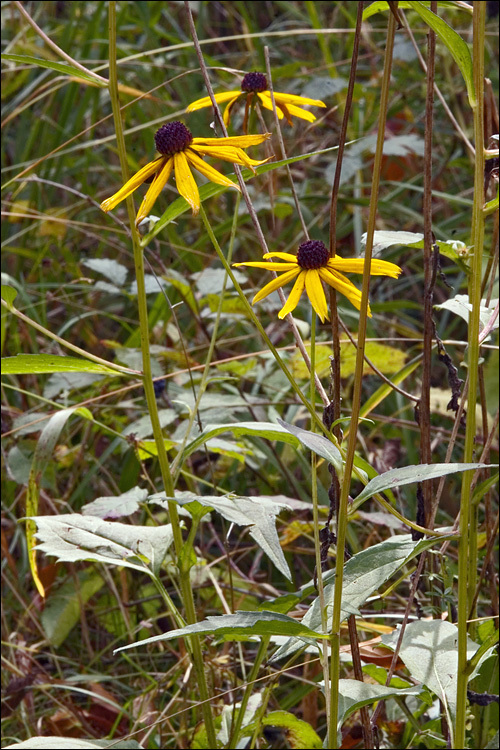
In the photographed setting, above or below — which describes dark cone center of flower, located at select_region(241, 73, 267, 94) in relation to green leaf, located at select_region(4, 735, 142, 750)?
above

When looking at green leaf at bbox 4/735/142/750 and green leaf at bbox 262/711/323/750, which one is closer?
green leaf at bbox 4/735/142/750

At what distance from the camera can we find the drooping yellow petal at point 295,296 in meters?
0.63

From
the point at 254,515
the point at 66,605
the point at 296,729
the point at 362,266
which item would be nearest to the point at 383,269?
the point at 362,266

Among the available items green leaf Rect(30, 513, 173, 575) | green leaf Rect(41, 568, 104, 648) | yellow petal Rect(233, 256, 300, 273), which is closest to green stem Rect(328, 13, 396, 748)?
yellow petal Rect(233, 256, 300, 273)

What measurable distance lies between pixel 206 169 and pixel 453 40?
0.70 ft

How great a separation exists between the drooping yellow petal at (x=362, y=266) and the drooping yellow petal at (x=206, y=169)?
0.32 ft

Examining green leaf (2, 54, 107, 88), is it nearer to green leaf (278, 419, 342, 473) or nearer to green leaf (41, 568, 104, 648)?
green leaf (278, 419, 342, 473)

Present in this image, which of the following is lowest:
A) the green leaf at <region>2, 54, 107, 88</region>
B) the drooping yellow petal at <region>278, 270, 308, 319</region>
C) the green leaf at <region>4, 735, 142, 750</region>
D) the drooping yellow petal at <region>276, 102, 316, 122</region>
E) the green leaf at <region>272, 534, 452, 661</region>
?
the green leaf at <region>4, 735, 142, 750</region>

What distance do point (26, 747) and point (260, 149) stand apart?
1620 millimetres

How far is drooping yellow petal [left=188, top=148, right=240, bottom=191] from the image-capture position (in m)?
0.65

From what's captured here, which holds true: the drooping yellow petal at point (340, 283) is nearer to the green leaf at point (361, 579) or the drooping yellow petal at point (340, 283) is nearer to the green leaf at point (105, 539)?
the green leaf at point (361, 579)

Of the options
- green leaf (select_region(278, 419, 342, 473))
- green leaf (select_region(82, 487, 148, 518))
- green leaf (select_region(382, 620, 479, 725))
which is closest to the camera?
green leaf (select_region(278, 419, 342, 473))

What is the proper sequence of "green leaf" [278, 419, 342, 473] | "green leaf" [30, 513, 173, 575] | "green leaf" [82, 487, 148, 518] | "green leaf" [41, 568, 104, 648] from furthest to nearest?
"green leaf" [41, 568, 104, 648]
"green leaf" [82, 487, 148, 518]
"green leaf" [30, 513, 173, 575]
"green leaf" [278, 419, 342, 473]

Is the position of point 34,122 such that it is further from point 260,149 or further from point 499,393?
point 499,393
